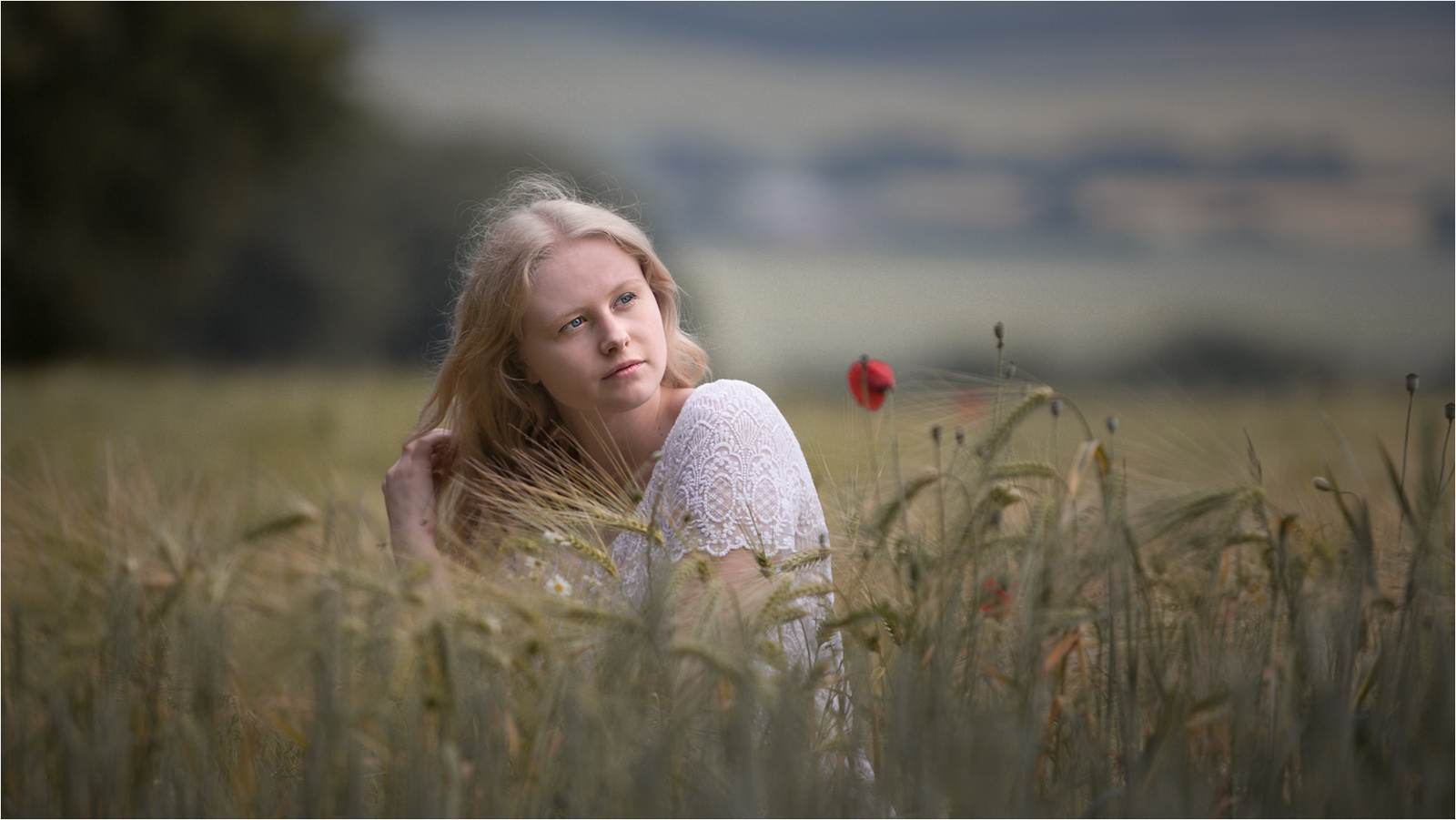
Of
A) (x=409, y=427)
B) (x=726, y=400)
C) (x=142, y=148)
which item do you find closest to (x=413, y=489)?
(x=726, y=400)

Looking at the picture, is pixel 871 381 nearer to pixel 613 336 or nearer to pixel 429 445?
pixel 613 336

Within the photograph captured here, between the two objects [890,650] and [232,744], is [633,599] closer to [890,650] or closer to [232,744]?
[890,650]

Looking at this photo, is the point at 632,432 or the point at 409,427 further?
Answer: the point at 409,427

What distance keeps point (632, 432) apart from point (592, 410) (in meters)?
0.09

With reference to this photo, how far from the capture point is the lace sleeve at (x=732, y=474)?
1.81 meters

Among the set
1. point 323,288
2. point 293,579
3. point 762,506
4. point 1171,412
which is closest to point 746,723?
point 293,579

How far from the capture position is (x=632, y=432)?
83.5 inches

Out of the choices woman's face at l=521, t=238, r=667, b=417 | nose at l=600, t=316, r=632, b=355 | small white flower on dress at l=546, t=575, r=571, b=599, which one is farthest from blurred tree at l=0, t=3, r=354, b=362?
small white flower on dress at l=546, t=575, r=571, b=599

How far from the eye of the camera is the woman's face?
1.92m

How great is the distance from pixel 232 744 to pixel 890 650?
1023mm

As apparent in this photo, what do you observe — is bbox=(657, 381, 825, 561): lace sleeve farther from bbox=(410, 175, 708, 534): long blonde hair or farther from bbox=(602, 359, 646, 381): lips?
bbox=(410, 175, 708, 534): long blonde hair

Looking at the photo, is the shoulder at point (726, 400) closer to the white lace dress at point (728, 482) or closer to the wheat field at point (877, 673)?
the white lace dress at point (728, 482)

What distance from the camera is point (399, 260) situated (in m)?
18.9

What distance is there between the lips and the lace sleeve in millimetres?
136
